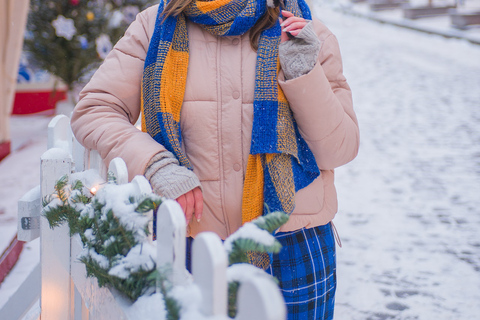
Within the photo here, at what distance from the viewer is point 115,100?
1.47 metres

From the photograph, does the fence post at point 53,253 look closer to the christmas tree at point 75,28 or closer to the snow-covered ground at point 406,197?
the snow-covered ground at point 406,197

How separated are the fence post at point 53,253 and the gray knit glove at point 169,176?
48cm

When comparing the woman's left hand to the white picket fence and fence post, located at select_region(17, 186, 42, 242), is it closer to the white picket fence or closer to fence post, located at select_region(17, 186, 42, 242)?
the white picket fence

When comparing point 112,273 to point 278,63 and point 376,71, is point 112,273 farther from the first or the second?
point 376,71

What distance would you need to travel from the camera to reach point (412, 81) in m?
9.66

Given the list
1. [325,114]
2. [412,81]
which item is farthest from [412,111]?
[325,114]

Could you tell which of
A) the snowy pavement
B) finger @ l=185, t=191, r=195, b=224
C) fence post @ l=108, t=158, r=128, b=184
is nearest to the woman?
finger @ l=185, t=191, r=195, b=224

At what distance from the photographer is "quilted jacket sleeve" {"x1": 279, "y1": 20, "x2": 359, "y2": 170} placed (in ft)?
4.41

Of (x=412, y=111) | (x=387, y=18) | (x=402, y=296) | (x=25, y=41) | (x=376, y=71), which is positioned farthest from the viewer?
(x=387, y=18)

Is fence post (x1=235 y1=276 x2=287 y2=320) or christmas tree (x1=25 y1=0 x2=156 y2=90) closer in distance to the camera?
fence post (x1=235 y1=276 x2=287 y2=320)

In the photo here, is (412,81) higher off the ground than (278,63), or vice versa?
(278,63)

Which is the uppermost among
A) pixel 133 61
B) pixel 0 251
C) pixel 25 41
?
pixel 133 61

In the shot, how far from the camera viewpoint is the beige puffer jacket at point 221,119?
54.9 inches

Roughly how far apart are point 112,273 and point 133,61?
0.72 m
